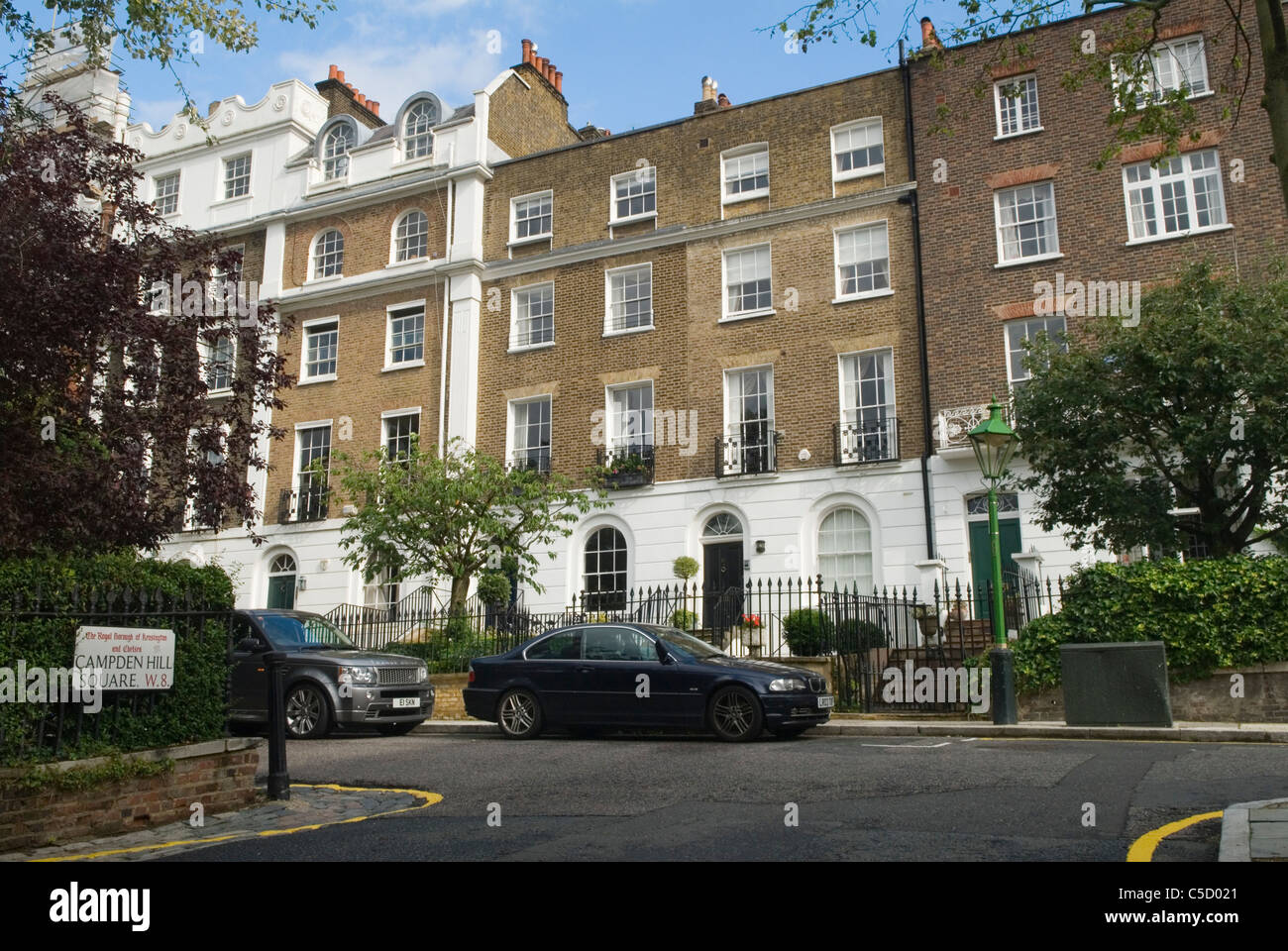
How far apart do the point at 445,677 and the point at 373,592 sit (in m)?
9.54

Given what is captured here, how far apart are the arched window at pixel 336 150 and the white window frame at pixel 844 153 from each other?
1464cm

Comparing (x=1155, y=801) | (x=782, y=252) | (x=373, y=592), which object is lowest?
(x=1155, y=801)

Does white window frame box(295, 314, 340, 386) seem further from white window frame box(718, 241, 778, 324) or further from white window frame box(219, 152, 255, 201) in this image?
white window frame box(718, 241, 778, 324)

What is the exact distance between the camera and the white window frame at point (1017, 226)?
22.6 meters

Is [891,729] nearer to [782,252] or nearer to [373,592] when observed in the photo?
[782,252]

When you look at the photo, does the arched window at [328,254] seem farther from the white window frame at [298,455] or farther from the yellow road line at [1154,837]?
the yellow road line at [1154,837]

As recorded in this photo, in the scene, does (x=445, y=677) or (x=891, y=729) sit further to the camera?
(x=445, y=677)

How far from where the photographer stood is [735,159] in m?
26.7

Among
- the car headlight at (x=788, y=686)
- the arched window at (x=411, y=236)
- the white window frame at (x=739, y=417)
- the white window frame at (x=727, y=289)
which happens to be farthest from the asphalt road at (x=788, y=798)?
the arched window at (x=411, y=236)

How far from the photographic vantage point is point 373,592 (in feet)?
91.0

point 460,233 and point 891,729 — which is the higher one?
point 460,233
